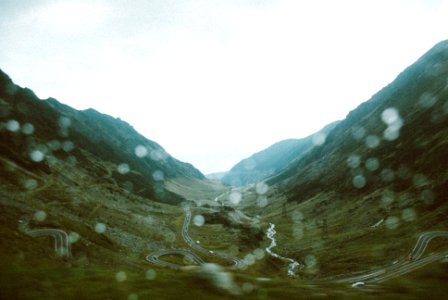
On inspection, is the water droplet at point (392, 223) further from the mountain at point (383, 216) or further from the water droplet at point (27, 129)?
the water droplet at point (27, 129)

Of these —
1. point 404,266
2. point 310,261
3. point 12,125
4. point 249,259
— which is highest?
point 12,125

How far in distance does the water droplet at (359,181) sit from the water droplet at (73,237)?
142 meters

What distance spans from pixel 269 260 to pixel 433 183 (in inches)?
2819

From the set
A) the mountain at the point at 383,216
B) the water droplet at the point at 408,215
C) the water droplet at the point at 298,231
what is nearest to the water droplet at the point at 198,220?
the mountain at the point at 383,216

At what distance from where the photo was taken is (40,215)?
7744 centimetres

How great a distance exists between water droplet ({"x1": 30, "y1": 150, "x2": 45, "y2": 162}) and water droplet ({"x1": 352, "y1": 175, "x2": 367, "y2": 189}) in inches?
5603

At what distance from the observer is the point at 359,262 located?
94438 mm

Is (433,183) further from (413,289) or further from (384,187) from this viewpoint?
(413,289)

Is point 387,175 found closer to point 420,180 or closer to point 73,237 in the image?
point 420,180

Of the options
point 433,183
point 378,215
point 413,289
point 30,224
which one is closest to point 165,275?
point 413,289

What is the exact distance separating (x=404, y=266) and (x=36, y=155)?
130468 mm

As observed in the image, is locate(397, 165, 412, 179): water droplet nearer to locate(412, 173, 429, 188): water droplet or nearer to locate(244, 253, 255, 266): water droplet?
locate(412, 173, 429, 188): water droplet

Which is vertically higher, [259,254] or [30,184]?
[30,184]

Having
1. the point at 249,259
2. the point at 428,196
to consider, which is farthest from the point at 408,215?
the point at 249,259
